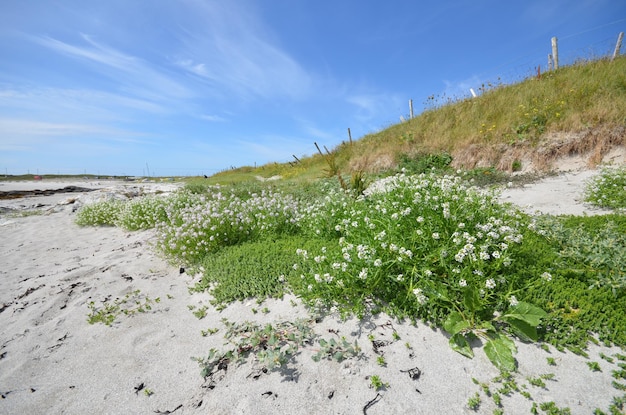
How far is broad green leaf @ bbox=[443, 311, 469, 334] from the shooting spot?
3.18 meters

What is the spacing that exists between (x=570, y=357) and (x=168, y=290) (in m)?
5.81

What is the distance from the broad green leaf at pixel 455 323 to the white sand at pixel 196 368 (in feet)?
0.62

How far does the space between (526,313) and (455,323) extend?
2.47ft

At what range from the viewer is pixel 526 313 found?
3207 mm

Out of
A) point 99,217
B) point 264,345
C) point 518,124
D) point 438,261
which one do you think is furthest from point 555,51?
point 99,217

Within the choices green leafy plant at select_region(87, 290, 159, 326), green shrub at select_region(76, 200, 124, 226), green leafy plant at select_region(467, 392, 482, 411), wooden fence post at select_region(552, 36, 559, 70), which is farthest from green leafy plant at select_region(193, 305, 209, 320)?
wooden fence post at select_region(552, 36, 559, 70)

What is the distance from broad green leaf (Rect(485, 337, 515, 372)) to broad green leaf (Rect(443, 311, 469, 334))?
10.5 inches

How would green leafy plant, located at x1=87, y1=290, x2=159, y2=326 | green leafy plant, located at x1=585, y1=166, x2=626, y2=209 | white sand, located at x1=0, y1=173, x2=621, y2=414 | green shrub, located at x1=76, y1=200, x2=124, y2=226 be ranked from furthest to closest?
1. green shrub, located at x1=76, y1=200, x2=124, y2=226
2. green leafy plant, located at x1=585, y1=166, x2=626, y2=209
3. green leafy plant, located at x1=87, y1=290, x2=159, y2=326
4. white sand, located at x1=0, y1=173, x2=621, y2=414

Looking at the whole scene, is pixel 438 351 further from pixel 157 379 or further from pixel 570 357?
pixel 157 379

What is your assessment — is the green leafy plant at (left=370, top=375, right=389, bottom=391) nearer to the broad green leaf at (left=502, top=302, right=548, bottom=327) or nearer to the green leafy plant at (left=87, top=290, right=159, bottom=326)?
the broad green leaf at (left=502, top=302, right=548, bottom=327)

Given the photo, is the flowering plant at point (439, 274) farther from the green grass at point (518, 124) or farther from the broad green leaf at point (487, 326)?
the green grass at point (518, 124)

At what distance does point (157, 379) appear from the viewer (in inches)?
131

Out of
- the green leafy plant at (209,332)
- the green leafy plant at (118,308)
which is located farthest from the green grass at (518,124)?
the green leafy plant at (209,332)

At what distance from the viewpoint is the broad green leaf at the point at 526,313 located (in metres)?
3.12
